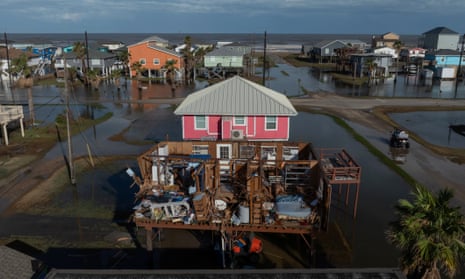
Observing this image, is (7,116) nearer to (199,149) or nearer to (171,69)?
(199,149)

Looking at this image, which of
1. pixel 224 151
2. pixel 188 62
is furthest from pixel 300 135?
pixel 188 62

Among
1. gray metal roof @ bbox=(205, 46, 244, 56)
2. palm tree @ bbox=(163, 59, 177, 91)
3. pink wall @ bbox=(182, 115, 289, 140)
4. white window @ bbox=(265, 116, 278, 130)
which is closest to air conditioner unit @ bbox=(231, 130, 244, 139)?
pink wall @ bbox=(182, 115, 289, 140)

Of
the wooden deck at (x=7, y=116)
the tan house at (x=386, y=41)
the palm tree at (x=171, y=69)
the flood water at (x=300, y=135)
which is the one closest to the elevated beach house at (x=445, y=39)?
the tan house at (x=386, y=41)

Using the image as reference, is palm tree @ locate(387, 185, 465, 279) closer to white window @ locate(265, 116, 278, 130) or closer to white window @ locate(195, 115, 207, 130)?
white window @ locate(265, 116, 278, 130)

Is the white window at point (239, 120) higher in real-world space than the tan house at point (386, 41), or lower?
lower

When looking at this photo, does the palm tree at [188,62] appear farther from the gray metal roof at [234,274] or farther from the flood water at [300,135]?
the gray metal roof at [234,274]

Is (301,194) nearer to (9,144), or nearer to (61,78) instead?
(9,144)
